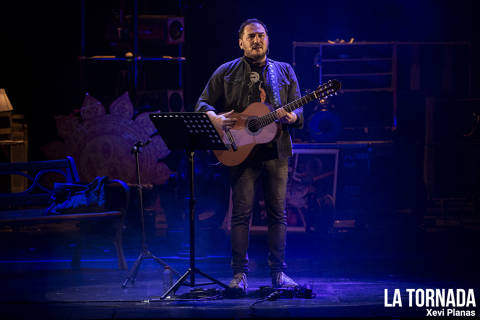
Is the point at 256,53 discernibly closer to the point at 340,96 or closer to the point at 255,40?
the point at 255,40

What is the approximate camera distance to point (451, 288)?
13.5ft

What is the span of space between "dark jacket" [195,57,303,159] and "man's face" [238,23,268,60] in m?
0.11

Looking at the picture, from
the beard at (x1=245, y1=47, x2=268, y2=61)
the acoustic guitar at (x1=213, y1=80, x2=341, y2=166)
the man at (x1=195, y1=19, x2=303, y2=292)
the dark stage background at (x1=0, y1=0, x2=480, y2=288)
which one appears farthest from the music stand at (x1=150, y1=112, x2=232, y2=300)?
the dark stage background at (x1=0, y1=0, x2=480, y2=288)

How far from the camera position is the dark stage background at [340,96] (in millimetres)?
7172

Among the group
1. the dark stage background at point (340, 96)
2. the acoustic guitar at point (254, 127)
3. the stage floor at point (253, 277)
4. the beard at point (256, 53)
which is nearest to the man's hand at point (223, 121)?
the acoustic guitar at point (254, 127)

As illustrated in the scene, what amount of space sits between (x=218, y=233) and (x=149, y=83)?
2448 millimetres

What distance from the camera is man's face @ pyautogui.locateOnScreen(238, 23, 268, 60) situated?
4012 millimetres

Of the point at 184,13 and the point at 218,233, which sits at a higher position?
the point at 184,13

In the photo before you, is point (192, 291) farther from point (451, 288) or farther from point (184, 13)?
point (184, 13)

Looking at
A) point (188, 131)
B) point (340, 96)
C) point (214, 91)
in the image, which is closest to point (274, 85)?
point (214, 91)

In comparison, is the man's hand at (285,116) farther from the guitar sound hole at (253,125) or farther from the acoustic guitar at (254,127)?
the guitar sound hole at (253,125)

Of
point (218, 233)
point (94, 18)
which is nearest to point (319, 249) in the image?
point (218, 233)

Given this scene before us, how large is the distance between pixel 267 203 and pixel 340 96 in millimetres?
3739

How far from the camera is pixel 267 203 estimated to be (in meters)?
4.10
